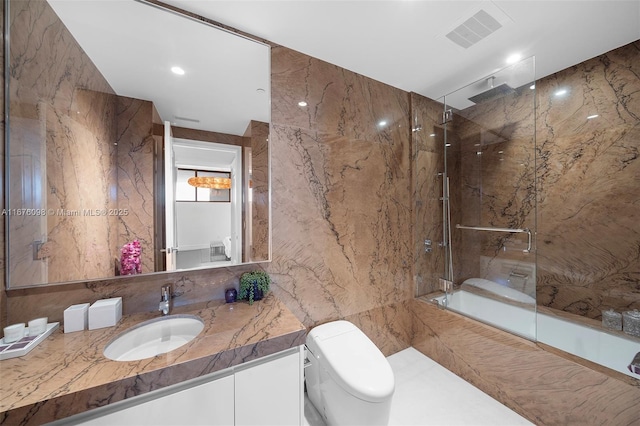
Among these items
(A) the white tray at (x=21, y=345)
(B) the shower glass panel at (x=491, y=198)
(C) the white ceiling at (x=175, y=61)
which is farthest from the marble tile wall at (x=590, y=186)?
(A) the white tray at (x=21, y=345)

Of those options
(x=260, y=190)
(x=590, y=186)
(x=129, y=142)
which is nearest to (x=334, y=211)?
(x=260, y=190)

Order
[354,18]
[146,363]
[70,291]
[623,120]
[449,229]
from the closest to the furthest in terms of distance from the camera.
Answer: [146,363], [70,291], [354,18], [623,120], [449,229]

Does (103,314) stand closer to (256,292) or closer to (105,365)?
(105,365)

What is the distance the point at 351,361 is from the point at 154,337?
112cm

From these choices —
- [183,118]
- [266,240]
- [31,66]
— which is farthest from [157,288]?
[31,66]

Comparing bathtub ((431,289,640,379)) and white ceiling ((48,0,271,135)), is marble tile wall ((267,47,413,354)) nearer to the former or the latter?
white ceiling ((48,0,271,135))

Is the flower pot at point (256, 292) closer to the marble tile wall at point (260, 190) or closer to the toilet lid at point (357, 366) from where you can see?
the marble tile wall at point (260, 190)

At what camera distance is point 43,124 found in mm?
1103

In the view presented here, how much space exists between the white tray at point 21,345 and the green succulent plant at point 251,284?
847mm

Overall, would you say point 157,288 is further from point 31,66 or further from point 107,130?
point 31,66

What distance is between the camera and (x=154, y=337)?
4.17 ft

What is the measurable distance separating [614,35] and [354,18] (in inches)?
71.4

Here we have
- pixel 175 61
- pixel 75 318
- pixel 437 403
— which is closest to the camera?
pixel 75 318

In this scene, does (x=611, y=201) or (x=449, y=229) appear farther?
(x=449, y=229)
